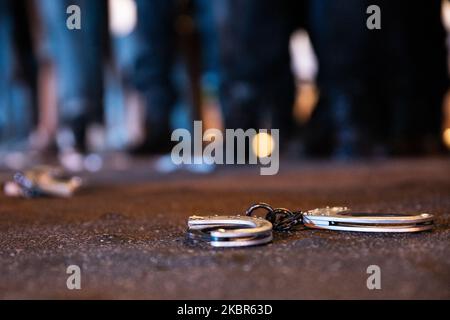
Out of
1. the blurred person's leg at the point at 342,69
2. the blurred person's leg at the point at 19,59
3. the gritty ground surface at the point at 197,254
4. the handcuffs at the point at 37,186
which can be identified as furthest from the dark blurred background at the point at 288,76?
the blurred person's leg at the point at 19,59

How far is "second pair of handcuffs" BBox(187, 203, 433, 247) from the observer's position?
104 centimetres

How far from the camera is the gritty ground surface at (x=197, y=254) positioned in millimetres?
831

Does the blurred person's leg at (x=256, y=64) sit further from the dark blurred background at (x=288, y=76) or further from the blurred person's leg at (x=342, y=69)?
the blurred person's leg at (x=342, y=69)

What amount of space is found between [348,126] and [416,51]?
2.36ft

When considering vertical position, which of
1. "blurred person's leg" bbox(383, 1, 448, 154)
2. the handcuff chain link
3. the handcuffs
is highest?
"blurred person's leg" bbox(383, 1, 448, 154)

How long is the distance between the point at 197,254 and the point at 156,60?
3.56 metres

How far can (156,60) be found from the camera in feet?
14.5

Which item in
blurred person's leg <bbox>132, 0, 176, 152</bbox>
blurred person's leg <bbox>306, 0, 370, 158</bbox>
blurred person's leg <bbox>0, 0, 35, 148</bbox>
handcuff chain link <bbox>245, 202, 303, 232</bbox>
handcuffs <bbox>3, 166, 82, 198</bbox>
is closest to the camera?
handcuff chain link <bbox>245, 202, 303, 232</bbox>

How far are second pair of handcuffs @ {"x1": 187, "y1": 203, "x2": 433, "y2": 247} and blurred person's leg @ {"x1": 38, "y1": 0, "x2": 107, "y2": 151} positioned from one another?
11.3 ft

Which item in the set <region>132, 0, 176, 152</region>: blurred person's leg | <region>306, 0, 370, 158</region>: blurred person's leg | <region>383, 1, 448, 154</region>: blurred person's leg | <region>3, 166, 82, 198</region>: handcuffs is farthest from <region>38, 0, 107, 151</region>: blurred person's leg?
<region>3, 166, 82, 198</region>: handcuffs

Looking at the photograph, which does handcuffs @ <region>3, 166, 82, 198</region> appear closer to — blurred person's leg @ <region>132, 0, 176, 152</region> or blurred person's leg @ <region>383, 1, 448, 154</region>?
blurred person's leg @ <region>383, 1, 448, 154</region>

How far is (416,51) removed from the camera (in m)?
3.69
